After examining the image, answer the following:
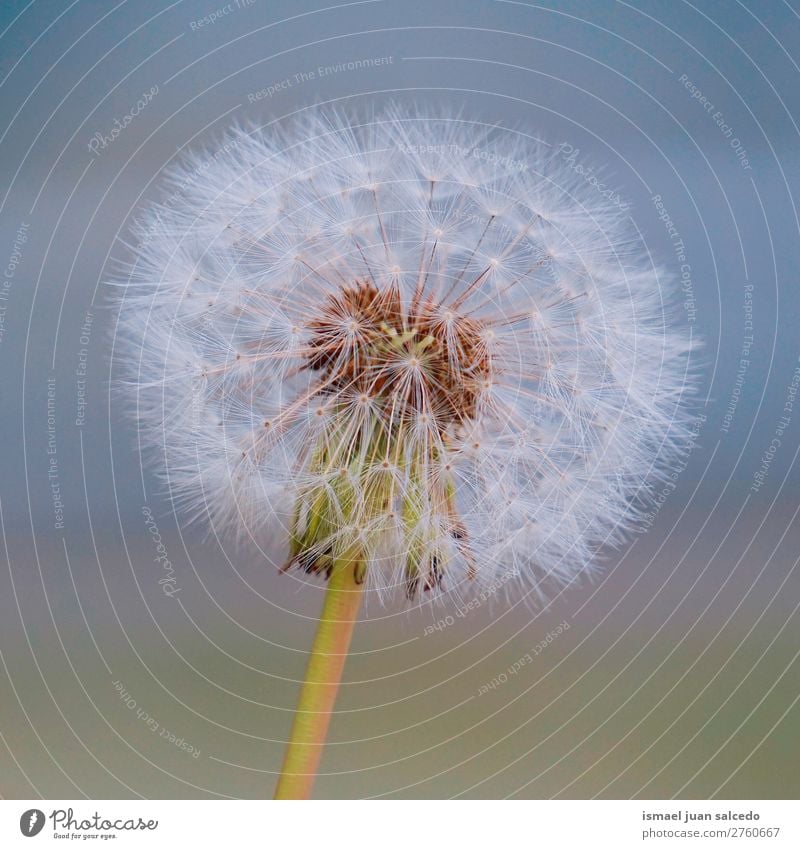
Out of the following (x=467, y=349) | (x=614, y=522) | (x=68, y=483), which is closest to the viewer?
(x=467, y=349)

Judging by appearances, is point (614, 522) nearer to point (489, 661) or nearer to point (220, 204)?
point (489, 661)

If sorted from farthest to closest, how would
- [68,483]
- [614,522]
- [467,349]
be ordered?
[68,483], [614,522], [467,349]

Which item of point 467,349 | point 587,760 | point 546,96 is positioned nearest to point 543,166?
point 546,96

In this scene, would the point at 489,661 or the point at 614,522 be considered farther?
the point at 489,661

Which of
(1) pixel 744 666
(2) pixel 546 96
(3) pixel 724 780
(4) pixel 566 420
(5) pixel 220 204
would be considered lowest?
(3) pixel 724 780
